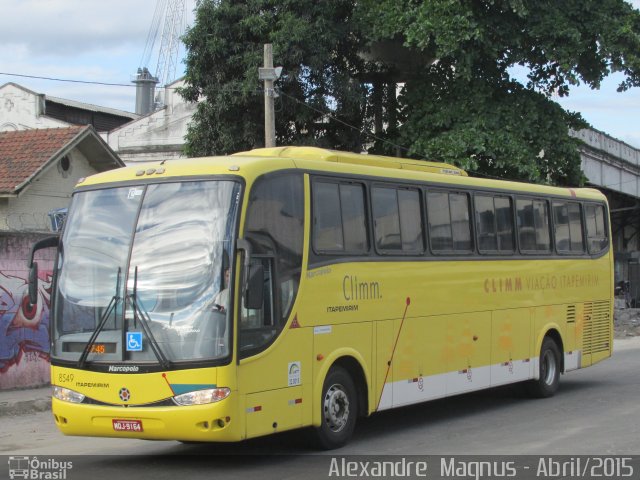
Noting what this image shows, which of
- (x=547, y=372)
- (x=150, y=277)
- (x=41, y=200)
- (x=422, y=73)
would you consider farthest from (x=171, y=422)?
(x=422, y=73)

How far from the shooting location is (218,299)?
9273mm

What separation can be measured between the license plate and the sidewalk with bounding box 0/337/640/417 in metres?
5.44

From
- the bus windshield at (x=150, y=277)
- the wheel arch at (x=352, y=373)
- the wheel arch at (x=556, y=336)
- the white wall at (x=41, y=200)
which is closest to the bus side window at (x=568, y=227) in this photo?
the wheel arch at (x=556, y=336)

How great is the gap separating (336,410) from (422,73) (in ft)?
53.1

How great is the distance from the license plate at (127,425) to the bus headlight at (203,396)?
0.49 meters

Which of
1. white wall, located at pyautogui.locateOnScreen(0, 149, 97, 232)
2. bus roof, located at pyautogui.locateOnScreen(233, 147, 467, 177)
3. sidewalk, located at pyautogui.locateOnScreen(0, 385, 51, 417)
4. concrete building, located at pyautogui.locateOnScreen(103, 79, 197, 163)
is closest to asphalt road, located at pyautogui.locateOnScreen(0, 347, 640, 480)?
sidewalk, located at pyautogui.locateOnScreen(0, 385, 51, 417)

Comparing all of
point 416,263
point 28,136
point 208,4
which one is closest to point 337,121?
point 208,4

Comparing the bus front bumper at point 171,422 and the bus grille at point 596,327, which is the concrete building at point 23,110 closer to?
the bus grille at point 596,327

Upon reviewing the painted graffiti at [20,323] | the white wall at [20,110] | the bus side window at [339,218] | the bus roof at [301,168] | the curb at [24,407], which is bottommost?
the curb at [24,407]

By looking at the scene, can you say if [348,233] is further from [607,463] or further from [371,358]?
[607,463]

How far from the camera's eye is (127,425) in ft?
30.8

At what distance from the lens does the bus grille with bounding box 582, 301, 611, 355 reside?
17.0 metres

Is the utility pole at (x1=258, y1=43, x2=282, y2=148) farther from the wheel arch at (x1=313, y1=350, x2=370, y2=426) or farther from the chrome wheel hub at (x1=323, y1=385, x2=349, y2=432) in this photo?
the chrome wheel hub at (x1=323, y1=385, x2=349, y2=432)

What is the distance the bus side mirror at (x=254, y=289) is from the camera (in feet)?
30.5
